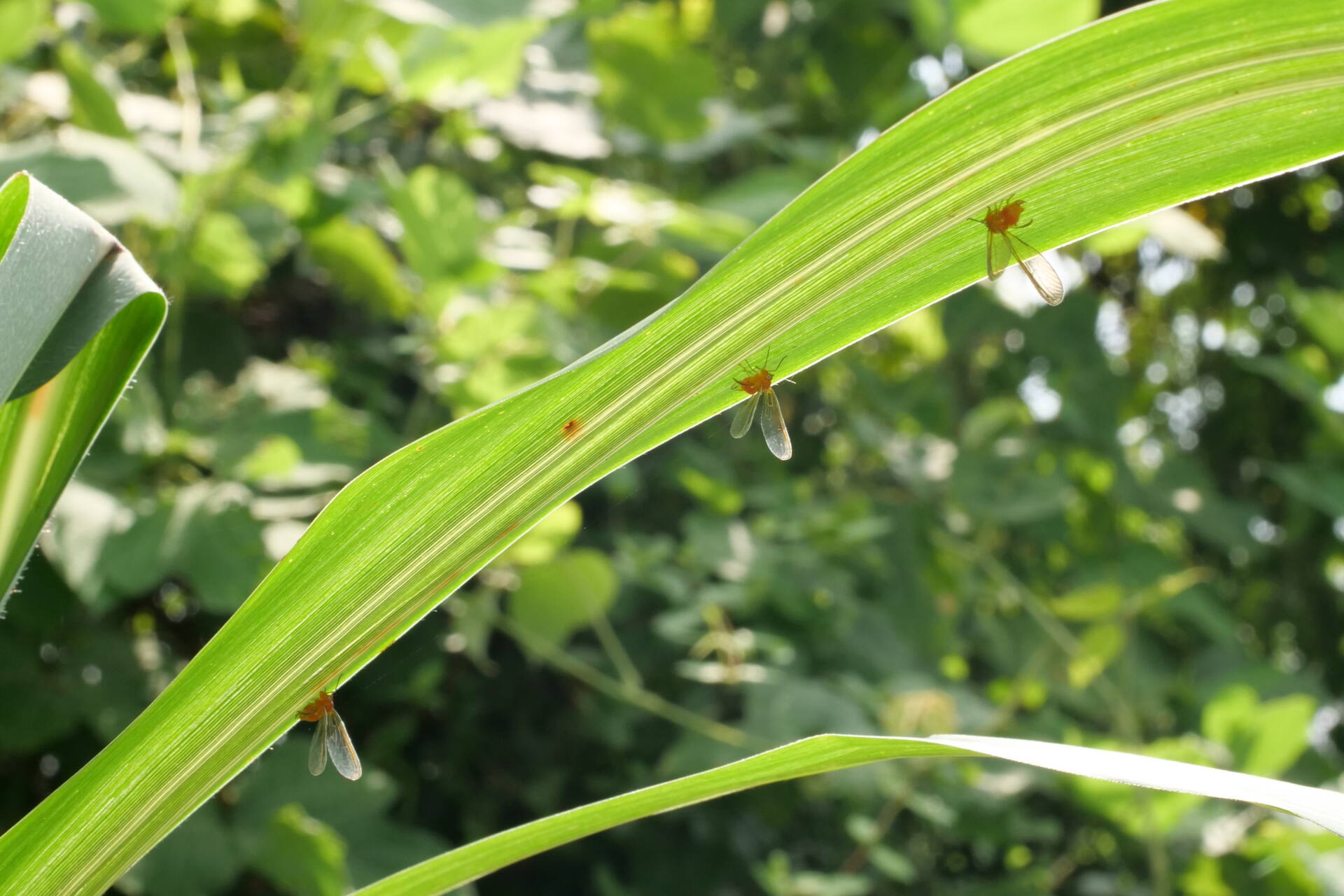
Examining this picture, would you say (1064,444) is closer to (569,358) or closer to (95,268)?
(569,358)

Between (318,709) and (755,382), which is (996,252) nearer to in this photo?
(755,382)

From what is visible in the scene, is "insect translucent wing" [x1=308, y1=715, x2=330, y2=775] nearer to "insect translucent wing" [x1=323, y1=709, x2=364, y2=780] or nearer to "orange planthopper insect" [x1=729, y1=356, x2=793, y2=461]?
"insect translucent wing" [x1=323, y1=709, x2=364, y2=780]

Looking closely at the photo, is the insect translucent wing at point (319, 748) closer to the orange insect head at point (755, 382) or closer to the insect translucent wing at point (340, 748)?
the insect translucent wing at point (340, 748)

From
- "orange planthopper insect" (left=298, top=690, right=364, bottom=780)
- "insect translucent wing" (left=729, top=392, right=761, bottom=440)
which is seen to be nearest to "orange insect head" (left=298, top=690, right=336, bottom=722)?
"orange planthopper insect" (left=298, top=690, right=364, bottom=780)

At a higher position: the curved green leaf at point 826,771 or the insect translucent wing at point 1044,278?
the insect translucent wing at point 1044,278

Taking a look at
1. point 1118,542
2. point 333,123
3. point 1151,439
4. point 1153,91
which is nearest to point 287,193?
point 333,123

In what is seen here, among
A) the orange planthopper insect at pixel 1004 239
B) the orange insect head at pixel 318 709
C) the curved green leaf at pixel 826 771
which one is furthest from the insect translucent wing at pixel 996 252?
the orange insect head at pixel 318 709
